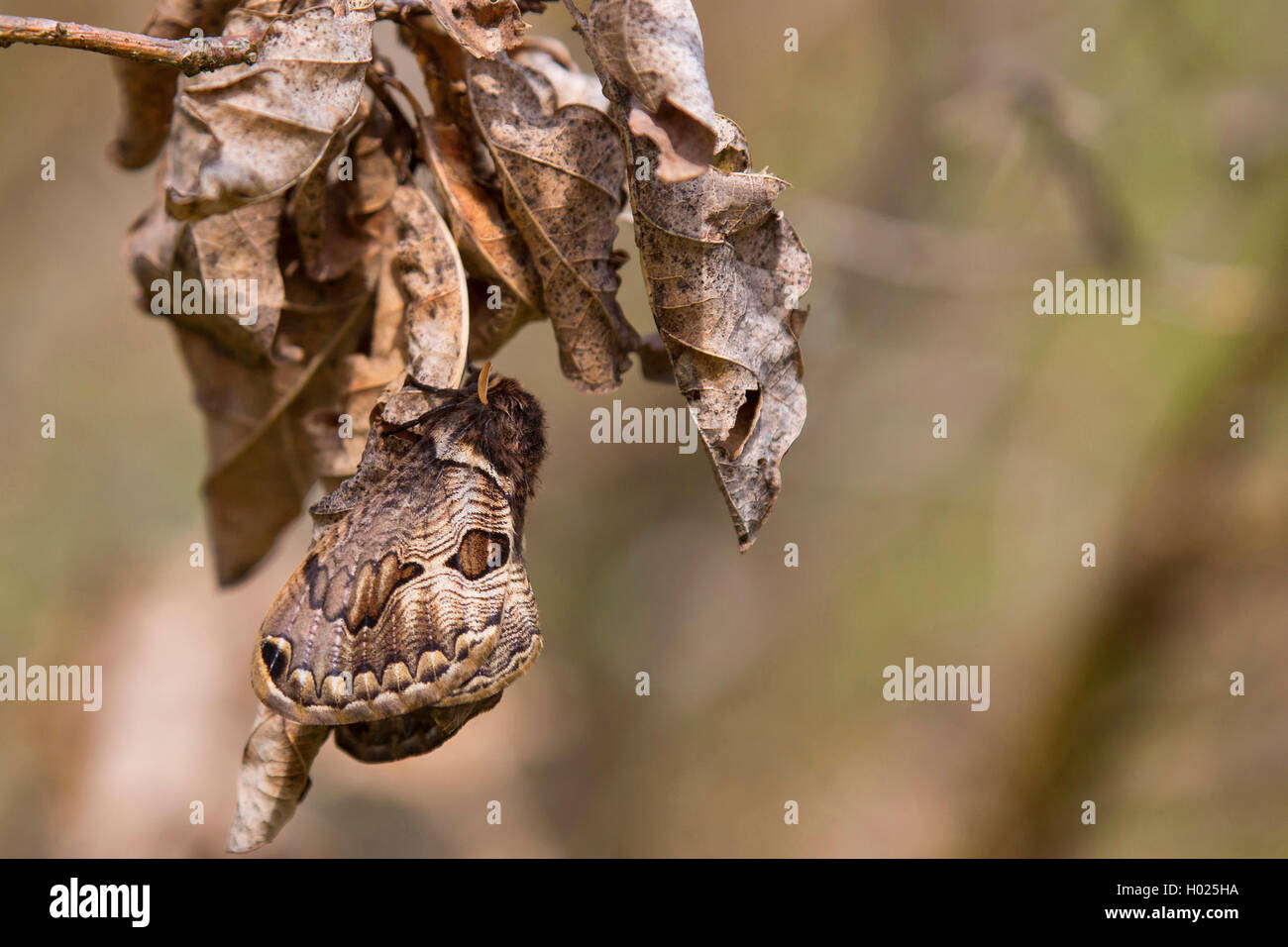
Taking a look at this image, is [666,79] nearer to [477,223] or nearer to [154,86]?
[477,223]

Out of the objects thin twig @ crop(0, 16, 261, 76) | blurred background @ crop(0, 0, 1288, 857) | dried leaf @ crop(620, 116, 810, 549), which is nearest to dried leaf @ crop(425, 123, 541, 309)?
dried leaf @ crop(620, 116, 810, 549)

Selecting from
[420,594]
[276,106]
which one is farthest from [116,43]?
[420,594]

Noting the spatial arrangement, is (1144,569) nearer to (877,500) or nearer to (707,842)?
(877,500)

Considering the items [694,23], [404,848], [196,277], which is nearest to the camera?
[694,23]

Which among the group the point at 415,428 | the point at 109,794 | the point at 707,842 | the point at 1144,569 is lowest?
the point at 707,842

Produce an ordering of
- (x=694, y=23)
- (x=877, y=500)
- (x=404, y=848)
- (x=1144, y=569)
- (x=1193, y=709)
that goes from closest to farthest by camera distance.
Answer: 1. (x=694, y=23)
2. (x=1144, y=569)
3. (x=1193, y=709)
4. (x=404, y=848)
5. (x=877, y=500)

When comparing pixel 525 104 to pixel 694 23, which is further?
pixel 525 104

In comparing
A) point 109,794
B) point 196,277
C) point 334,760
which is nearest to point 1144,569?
point 196,277
